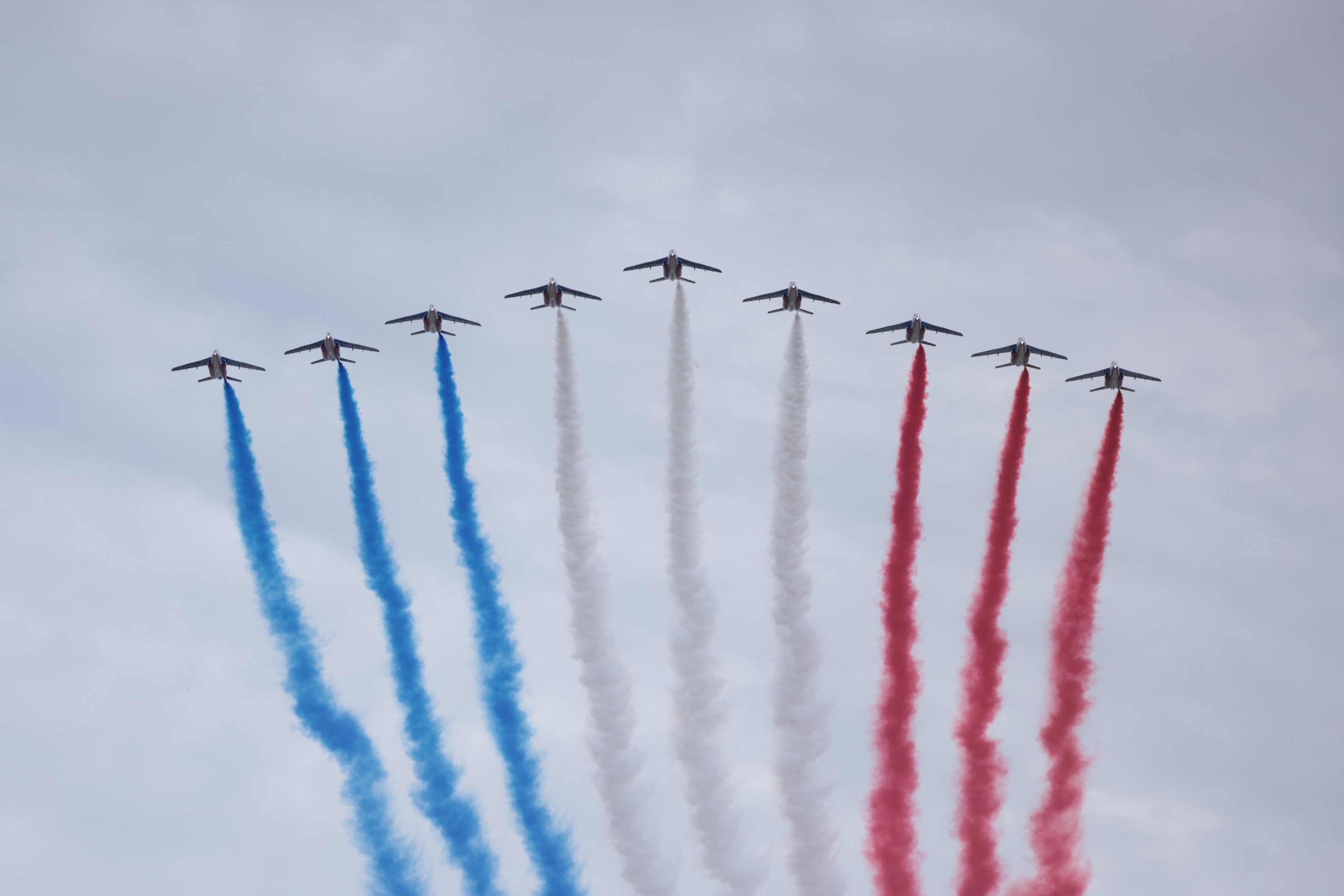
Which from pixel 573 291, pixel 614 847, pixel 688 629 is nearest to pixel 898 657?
pixel 688 629

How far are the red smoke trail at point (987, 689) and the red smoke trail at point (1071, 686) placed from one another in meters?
2.15

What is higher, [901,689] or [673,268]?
[673,268]

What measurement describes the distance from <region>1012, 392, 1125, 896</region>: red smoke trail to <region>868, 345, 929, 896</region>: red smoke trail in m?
5.95

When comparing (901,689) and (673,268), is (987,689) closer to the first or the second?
(901,689)

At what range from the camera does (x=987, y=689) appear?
3312 inches

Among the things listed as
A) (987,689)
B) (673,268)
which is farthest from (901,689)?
(673,268)

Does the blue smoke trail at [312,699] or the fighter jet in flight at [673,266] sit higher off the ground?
the fighter jet in flight at [673,266]

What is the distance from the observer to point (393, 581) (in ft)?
296

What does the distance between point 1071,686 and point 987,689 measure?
4.11 meters

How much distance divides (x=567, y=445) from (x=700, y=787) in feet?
62.7

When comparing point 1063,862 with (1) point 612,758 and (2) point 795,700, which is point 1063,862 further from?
(1) point 612,758

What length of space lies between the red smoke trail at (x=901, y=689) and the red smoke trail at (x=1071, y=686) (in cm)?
595

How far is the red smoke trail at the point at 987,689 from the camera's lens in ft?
270

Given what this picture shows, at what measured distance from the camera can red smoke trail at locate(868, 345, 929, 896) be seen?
3297 inches
